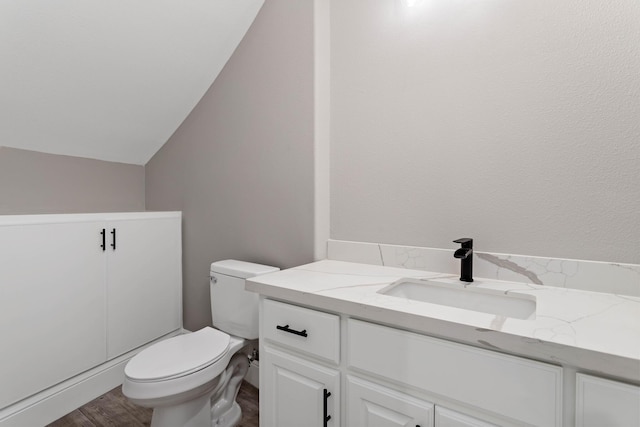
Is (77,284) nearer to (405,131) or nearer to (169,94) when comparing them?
(169,94)

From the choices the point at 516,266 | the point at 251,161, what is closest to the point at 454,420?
the point at 516,266

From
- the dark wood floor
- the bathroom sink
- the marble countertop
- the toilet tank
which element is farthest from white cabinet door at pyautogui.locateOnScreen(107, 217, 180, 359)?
the bathroom sink

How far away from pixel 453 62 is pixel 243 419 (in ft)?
6.63

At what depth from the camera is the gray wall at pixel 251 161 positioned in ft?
5.51

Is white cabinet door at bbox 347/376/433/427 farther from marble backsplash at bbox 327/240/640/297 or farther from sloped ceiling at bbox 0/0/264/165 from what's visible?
sloped ceiling at bbox 0/0/264/165

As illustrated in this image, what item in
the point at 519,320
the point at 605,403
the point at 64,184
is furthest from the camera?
the point at 64,184

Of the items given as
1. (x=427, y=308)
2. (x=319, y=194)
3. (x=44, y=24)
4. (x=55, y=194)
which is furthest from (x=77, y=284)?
(x=427, y=308)

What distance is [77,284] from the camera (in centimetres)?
177

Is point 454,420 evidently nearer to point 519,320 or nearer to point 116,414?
point 519,320

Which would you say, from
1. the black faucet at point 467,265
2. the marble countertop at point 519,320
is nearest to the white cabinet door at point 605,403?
the marble countertop at point 519,320

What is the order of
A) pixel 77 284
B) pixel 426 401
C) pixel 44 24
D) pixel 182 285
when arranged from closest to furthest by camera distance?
pixel 426 401 < pixel 44 24 < pixel 77 284 < pixel 182 285

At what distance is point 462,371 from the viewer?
807 mm

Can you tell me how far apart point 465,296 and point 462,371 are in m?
0.42

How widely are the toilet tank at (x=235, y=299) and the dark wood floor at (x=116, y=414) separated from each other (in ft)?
1.41
